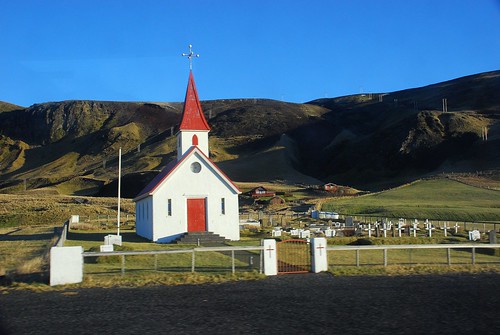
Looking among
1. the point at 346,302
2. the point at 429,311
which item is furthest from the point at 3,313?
the point at 429,311

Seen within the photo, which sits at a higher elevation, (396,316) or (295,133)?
(295,133)

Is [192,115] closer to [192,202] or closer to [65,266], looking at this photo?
[192,202]

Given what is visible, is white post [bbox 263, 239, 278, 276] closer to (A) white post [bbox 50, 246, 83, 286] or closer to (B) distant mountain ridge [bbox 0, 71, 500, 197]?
(A) white post [bbox 50, 246, 83, 286]

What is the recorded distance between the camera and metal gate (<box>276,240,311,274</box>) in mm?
18477

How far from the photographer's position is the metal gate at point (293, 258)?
18.5 m

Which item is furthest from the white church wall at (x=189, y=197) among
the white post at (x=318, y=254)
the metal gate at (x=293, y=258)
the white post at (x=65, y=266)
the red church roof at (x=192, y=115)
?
the white post at (x=65, y=266)

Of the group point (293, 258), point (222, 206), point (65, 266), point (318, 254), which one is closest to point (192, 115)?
point (222, 206)

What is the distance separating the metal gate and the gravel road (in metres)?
2.68

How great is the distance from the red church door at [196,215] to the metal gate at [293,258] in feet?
25.0

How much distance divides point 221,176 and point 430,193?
48.5 m

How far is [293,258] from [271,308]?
10.9 m

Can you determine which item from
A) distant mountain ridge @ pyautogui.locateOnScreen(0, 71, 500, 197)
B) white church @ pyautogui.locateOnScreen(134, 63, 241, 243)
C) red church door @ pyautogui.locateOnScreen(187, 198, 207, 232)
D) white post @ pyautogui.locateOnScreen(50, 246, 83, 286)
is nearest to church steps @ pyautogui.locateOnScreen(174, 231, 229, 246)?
white church @ pyautogui.locateOnScreen(134, 63, 241, 243)

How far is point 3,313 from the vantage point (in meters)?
11.6

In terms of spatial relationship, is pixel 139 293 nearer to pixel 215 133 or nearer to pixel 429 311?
pixel 429 311
